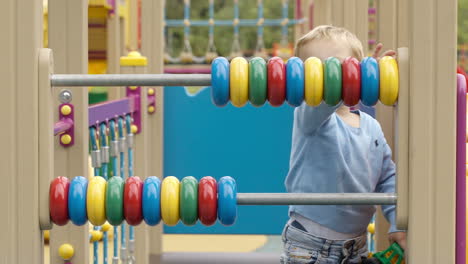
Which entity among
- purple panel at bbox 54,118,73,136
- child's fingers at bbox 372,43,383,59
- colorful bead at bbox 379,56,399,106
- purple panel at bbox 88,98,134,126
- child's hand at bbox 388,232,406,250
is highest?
child's fingers at bbox 372,43,383,59

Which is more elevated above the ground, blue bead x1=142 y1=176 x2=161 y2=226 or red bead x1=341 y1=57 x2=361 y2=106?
red bead x1=341 y1=57 x2=361 y2=106

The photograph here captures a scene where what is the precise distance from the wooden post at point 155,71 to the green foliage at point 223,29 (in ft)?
42.1

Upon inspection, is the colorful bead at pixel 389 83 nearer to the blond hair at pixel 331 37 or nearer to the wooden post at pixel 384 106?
the blond hair at pixel 331 37

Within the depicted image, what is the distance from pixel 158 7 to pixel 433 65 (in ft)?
7.58

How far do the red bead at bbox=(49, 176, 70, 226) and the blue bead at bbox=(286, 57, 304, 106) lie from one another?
395 mm

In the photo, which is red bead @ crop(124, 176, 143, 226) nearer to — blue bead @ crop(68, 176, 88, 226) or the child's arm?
blue bead @ crop(68, 176, 88, 226)

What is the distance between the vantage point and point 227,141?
378 cm

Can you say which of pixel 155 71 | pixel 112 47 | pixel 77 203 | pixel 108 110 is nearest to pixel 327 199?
pixel 77 203

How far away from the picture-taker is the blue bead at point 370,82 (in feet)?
4.13

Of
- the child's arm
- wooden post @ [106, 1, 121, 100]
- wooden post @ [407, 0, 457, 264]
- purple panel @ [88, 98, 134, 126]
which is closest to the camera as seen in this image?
wooden post @ [407, 0, 457, 264]

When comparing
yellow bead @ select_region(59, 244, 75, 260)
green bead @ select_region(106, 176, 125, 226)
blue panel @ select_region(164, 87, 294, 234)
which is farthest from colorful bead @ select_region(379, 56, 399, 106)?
blue panel @ select_region(164, 87, 294, 234)

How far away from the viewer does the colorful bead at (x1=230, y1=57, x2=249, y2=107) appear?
1.27m

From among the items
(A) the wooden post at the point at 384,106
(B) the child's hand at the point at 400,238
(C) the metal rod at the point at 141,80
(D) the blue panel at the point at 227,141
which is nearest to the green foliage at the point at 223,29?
(D) the blue panel at the point at 227,141

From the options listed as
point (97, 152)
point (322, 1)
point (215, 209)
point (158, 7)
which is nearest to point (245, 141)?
point (158, 7)
